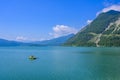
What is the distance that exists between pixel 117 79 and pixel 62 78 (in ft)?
43.5

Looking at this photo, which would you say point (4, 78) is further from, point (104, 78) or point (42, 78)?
point (104, 78)

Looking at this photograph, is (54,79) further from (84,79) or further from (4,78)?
(4,78)

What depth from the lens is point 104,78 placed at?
58.3 metres

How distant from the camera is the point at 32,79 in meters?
57.7

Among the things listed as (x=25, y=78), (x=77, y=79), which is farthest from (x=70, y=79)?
(x=25, y=78)

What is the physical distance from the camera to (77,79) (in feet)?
189

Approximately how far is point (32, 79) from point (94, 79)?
49.3ft

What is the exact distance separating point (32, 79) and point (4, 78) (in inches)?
278

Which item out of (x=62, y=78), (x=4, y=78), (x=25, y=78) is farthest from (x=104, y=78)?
(x=4, y=78)

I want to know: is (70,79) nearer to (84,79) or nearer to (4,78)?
(84,79)

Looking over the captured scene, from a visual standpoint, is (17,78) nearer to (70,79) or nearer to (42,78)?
(42,78)

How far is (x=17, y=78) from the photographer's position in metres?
58.4

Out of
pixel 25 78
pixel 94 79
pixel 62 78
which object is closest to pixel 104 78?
pixel 94 79

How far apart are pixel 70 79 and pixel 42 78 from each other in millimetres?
7164
